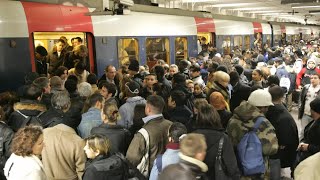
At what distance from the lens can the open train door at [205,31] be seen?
1203cm

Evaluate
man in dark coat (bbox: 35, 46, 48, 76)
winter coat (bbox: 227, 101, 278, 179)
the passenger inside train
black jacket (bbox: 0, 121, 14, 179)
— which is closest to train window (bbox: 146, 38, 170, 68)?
man in dark coat (bbox: 35, 46, 48, 76)

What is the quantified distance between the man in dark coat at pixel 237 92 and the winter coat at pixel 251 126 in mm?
2148

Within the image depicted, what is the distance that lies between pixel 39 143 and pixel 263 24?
700 inches

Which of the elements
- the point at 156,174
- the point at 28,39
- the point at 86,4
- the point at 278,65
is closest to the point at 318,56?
the point at 278,65

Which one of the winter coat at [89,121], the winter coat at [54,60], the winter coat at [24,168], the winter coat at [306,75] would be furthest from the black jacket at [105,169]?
the winter coat at [306,75]

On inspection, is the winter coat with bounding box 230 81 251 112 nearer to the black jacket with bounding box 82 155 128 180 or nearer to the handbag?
the handbag

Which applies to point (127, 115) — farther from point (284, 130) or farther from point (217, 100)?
point (284, 130)

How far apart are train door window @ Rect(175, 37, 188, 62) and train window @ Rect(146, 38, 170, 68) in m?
0.60

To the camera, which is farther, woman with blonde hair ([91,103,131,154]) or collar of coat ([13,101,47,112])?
collar of coat ([13,101,47,112])

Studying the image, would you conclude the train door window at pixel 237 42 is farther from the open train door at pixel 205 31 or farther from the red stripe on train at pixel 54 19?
the red stripe on train at pixel 54 19

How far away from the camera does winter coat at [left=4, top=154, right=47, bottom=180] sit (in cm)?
288

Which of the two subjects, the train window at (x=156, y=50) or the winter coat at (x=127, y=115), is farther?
the train window at (x=156, y=50)

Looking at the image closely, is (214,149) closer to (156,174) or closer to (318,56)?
(156,174)

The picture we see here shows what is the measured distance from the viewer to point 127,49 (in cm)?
855
